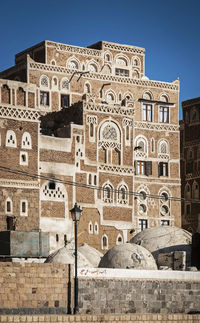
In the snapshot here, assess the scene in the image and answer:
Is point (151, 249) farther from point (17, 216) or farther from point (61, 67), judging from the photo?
point (61, 67)

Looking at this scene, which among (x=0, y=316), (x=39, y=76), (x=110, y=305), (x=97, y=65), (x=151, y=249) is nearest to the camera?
(x=0, y=316)

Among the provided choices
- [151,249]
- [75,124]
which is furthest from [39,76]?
[151,249]

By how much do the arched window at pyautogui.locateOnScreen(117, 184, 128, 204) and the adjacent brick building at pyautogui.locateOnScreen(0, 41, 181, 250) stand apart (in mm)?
60

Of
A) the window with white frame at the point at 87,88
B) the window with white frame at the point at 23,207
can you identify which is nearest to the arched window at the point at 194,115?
the window with white frame at the point at 87,88

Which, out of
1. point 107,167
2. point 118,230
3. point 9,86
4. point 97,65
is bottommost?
point 118,230

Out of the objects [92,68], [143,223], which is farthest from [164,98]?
[143,223]

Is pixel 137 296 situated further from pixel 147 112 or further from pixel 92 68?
pixel 92 68

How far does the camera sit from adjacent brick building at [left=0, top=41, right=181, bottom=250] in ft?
161

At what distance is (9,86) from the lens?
49.2 m

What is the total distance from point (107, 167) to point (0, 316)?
25865 mm

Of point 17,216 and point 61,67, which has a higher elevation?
point 61,67

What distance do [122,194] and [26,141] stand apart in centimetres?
797

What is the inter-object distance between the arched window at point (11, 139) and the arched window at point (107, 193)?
7317mm

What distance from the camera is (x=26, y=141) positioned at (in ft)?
163
